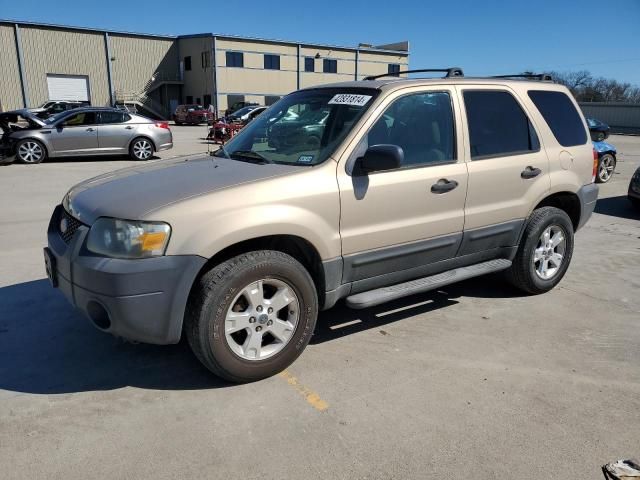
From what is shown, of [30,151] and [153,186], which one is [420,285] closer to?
[153,186]

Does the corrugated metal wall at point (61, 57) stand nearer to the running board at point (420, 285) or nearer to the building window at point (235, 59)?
the building window at point (235, 59)

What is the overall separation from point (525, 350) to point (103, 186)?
319cm

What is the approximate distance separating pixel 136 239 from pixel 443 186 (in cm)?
220

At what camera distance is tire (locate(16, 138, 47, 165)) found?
13570mm

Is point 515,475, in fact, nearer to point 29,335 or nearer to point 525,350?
point 525,350

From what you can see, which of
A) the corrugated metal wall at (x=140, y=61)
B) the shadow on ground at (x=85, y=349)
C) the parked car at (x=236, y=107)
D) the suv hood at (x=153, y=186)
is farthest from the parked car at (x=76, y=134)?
the corrugated metal wall at (x=140, y=61)

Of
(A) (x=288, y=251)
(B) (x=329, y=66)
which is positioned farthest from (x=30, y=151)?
(B) (x=329, y=66)

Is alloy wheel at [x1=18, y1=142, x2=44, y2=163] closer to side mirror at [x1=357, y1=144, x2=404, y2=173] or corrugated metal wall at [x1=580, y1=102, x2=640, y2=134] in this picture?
side mirror at [x1=357, y1=144, x2=404, y2=173]

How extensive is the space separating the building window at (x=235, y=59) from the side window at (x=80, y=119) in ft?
121

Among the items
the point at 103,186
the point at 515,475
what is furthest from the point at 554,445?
the point at 103,186

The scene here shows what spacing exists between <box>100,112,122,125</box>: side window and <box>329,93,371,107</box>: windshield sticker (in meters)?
12.1

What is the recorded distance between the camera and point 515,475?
2.49 metres

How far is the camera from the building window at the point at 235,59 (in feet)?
159

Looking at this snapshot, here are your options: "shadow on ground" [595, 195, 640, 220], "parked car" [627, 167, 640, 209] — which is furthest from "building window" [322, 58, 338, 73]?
"parked car" [627, 167, 640, 209]
